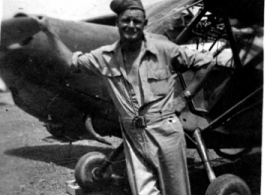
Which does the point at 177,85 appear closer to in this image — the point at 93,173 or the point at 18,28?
the point at 93,173

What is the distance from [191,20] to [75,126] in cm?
192

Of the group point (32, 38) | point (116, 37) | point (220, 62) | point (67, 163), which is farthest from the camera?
point (67, 163)

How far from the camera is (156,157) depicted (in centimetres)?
260

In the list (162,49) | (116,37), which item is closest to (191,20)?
(116,37)

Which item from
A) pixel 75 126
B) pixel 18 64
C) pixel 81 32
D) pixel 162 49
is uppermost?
pixel 162 49

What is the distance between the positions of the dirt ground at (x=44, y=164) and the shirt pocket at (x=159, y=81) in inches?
57.2

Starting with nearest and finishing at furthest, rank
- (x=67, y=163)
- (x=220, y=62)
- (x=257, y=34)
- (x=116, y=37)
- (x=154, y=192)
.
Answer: (x=154, y=192), (x=116, y=37), (x=257, y=34), (x=220, y=62), (x=67, y=163)

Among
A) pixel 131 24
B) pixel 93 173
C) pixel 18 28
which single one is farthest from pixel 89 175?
pixel 131 24

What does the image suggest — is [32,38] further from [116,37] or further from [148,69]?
[148,69]

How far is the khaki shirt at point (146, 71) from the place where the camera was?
262 centimetres

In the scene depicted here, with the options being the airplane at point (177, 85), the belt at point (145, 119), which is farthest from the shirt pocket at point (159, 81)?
the airplane at point (177, 85)

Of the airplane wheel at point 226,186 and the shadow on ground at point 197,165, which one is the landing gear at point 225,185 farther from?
the shadow on ground at point 197,165

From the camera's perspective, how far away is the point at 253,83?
441cm

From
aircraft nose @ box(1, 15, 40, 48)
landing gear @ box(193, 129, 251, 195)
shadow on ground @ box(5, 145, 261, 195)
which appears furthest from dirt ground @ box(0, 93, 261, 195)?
aircraft nose @ box(1, 15, 40, 48)
